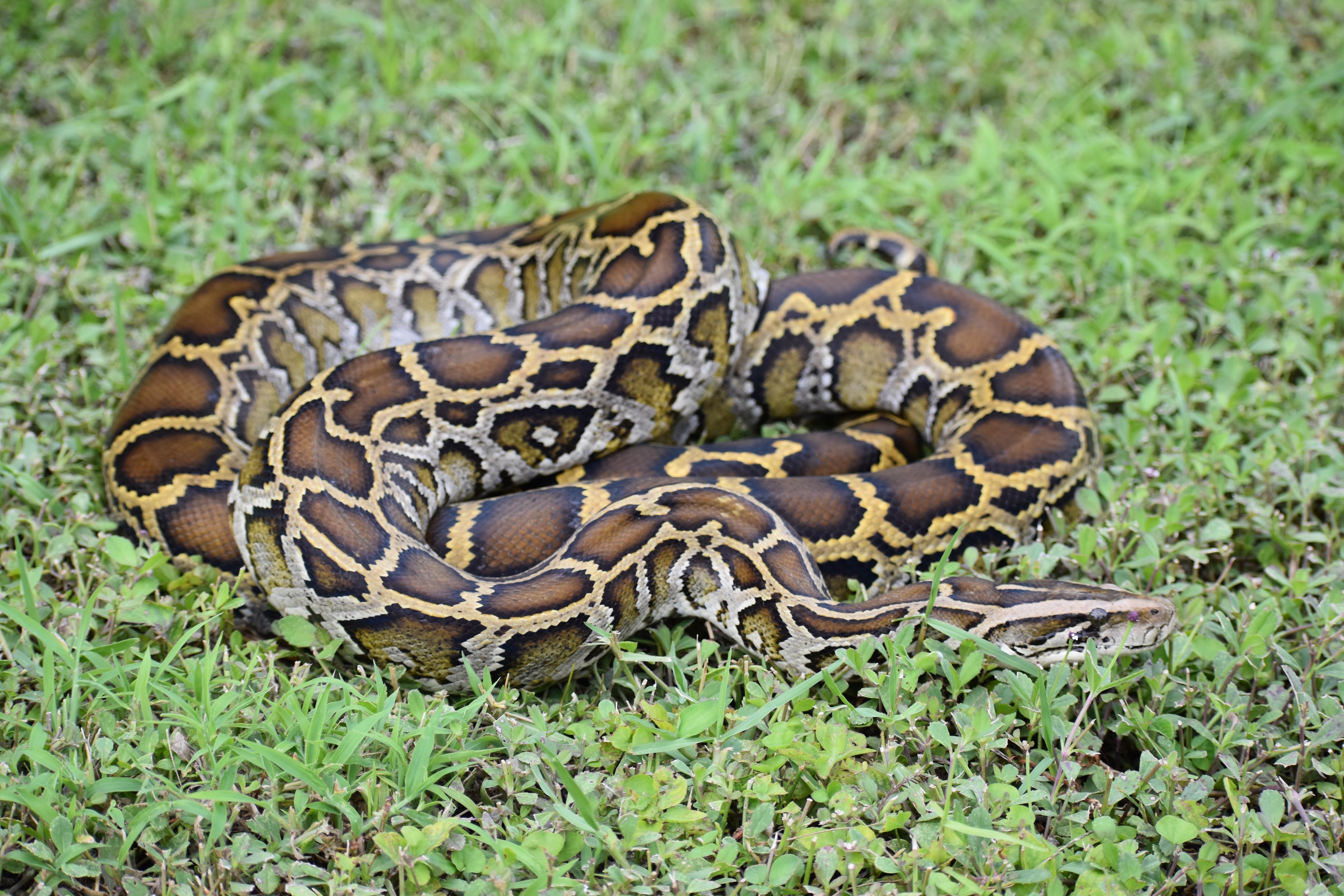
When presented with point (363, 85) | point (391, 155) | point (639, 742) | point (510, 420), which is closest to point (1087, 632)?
point (639, 742)

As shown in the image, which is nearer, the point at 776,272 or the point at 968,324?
the point at 968,324

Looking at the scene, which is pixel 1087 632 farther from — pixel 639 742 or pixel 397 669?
pixel 397 669

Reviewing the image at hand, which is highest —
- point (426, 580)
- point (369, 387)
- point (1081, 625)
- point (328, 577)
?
point (369, 387)

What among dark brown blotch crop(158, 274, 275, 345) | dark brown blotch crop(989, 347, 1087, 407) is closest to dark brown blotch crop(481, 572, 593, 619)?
dark brown blotch crop(158, 274, 275, 345)

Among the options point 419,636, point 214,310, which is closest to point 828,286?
point 419,636

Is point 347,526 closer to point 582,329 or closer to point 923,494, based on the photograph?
point 582,329

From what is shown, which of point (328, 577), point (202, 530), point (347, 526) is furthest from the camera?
point (202, 530)

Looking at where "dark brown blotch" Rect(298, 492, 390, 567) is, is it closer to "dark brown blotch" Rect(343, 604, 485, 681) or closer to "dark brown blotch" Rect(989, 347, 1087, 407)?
"dark brown blotch" Rect(343, 604, 485, 681)
